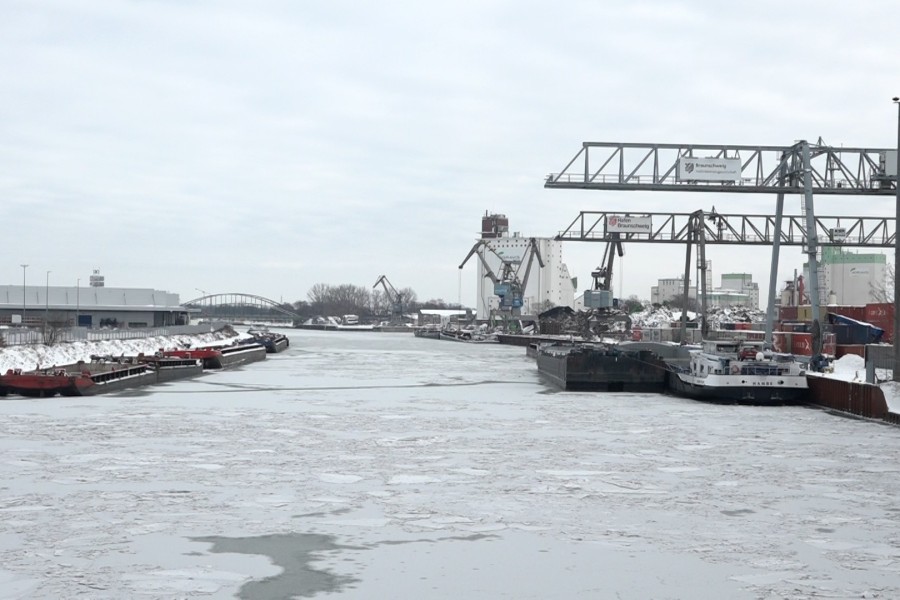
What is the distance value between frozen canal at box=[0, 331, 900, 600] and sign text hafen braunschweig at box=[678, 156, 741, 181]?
66.9 ft

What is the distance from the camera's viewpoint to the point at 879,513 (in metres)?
16.4

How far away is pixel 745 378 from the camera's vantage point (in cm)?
3866

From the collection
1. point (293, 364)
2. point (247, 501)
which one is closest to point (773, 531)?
point (247, 501)

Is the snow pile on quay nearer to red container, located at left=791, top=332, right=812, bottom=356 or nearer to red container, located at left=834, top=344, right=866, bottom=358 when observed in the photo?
red container, located at left=791, top=332, right=812, bottom=356

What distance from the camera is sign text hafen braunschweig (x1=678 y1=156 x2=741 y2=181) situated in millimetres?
49562

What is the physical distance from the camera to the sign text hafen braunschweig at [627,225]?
82.7 metres

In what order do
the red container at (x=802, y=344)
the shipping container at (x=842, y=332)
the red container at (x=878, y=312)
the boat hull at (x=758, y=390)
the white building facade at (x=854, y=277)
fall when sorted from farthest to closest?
1. the white building facade at (x=854, y=277)
2. the red container at (x=878, y=312)
3. the shipping container at (x=842, y=332)
4. the red container at (x=802, y=344)
5. the boat hull at (x=758, y=390)

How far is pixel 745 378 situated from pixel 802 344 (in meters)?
24.0

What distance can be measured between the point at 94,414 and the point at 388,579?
21.4m

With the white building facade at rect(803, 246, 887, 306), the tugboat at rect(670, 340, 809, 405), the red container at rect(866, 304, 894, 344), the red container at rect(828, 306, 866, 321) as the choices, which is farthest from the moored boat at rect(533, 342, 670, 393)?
the white building facade at rect(803, 246, 887, 306)

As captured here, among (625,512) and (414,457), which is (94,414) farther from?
(625,512)

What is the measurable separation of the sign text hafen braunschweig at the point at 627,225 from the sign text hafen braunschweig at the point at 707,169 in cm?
3172

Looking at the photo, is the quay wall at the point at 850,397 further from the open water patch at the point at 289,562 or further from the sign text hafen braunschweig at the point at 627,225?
the sign text hafen braunschweig at the point at 627,225

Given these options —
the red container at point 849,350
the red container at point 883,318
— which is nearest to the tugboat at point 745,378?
the red container at point 849,350
